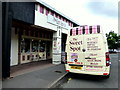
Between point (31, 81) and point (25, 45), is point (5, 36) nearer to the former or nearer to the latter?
point (31, 81)

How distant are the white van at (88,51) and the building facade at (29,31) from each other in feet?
9.65

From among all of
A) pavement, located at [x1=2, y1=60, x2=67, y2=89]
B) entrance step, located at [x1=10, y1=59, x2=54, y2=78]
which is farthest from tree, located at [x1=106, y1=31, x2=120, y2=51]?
pavement, located at [x1=2, y1=60, x2=67, y2=89]

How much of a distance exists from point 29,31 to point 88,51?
6.61 meters

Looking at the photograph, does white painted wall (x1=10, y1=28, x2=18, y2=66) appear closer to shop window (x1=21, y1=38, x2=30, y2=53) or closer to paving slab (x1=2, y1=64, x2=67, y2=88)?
A: shop window (x1=21, y1=38, x2=30, y2=53)

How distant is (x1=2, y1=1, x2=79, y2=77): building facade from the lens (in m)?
4.71

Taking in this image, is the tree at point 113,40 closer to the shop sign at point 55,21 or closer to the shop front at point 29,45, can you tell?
the shop front at point 29,45

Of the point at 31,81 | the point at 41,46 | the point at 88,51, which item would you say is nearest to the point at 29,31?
the point at 41,46

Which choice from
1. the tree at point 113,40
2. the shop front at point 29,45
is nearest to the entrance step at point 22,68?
the shop front at point 29,45

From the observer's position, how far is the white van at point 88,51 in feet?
14.4

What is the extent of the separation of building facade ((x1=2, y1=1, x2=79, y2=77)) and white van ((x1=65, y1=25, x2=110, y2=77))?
9.65 ft

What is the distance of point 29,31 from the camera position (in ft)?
30.9

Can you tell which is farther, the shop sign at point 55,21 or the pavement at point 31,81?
the shop sign at point 55,21

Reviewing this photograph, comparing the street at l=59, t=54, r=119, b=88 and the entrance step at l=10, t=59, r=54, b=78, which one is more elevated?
the entrance step at l=10, t=59, r=54, b=78

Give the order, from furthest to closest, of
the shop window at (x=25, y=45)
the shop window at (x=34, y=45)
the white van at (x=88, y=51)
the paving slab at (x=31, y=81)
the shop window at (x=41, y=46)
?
the shop window at (x=41, y=46), the shop window at (x=34, y=45), the shop window at (x=25, y=45), the white van at (x=88, y=51), the paving slab at (x=31, y=81)
